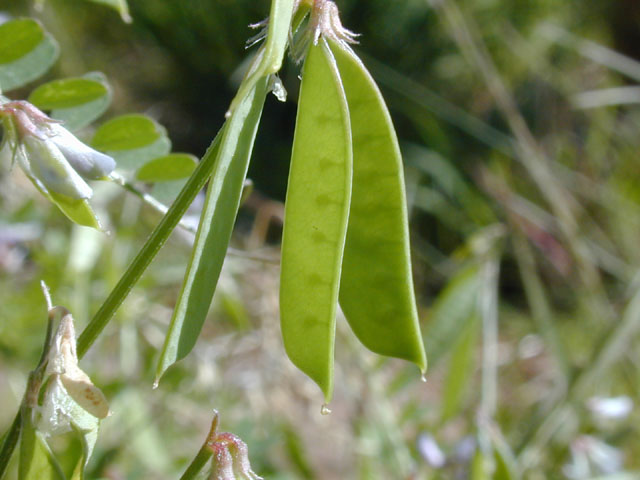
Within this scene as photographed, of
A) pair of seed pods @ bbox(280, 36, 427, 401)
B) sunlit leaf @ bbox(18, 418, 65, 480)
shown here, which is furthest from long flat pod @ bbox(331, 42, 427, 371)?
sunlit leaf @ bbox(18, 418, 65, 480)

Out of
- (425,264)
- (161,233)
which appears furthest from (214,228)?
(425,264)

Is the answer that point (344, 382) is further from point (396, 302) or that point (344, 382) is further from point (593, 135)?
point (593, 135)

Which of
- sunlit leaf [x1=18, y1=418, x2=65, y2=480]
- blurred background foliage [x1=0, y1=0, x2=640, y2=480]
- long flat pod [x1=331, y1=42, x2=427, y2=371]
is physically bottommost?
blurred background foliage [x1=0, y1=0, x2=640, y2=480]

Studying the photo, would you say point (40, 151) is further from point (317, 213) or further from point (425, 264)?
point (425, 264)

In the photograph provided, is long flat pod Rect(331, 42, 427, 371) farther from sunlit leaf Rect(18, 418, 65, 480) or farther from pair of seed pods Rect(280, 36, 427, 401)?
sunlit leaf Rect(18, 418, 65, 480)

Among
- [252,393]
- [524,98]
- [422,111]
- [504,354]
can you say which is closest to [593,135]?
[524,98]

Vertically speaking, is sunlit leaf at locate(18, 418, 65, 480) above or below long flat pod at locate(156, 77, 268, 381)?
below

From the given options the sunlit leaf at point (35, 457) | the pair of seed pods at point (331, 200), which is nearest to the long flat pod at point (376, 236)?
the pair of seed pods at point (331, 200)
